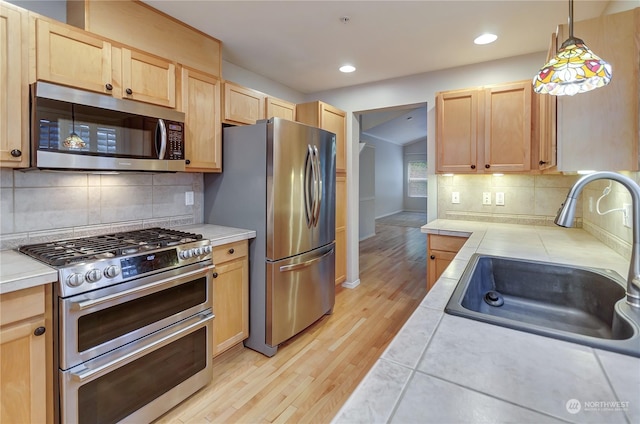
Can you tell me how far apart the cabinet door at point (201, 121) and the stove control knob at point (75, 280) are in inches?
42.2

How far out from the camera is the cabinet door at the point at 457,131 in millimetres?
2711

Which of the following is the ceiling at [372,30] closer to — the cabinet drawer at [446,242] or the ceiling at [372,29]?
the ceiling at [372,29]

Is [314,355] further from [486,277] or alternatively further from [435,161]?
[435,161]

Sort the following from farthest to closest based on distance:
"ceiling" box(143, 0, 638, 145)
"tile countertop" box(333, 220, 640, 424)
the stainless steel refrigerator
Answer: the stainless steel refrigerator → "ceiling" box(143, 0, 638, 145) → "tile countertop" box(333, 220, 640, 424)

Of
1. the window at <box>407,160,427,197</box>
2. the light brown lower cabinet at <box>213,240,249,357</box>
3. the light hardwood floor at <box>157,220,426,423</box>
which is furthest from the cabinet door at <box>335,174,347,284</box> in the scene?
the window at <box>407,160,427,197</box>

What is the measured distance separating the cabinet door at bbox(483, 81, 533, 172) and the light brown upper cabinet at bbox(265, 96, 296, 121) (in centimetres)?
181

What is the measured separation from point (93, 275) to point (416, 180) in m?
11.6

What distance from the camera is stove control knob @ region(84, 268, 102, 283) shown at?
1.39m

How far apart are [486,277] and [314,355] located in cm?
145

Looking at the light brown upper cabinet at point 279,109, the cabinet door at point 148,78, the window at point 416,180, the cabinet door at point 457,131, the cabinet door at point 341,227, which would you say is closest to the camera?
the cabinet door at point 148,78

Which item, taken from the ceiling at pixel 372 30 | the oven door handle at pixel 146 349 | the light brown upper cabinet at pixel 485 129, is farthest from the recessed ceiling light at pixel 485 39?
the oven door handle at pixel 146 349

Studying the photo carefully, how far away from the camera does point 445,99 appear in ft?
9.31

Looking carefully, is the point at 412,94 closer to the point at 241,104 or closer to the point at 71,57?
the point at 241,104

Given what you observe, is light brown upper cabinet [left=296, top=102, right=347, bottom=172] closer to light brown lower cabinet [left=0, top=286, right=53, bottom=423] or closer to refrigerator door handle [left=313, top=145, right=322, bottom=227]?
refrigerator door handle [left=313, top=145, right=322, bottom=227]
